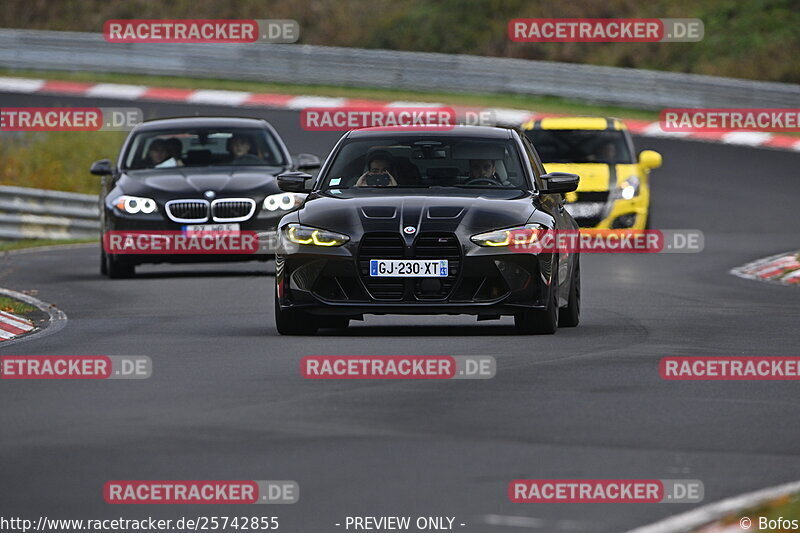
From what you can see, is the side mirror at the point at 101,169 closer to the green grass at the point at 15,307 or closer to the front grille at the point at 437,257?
the green grass at the point at 15,307

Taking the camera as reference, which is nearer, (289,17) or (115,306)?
(115,306)

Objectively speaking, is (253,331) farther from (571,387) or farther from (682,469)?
(682,469)

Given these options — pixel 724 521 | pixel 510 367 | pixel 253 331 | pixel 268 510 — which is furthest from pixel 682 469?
pixel 253 331

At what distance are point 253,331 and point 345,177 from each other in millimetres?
1231

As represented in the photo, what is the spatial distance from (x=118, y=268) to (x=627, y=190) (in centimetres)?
658

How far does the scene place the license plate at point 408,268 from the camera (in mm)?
12703

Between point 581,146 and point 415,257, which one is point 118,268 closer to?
point 581,146

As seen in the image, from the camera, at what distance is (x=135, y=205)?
19344mm

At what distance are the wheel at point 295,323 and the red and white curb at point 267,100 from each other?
833 inches

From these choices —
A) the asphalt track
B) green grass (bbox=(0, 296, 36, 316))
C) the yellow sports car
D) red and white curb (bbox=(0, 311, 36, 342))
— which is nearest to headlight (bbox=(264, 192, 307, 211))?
the asphalt track

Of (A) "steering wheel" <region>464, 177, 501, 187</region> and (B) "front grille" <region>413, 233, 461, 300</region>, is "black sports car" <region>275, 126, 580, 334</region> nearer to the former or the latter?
(B) "front grille" <region>413, 233, 461, 300</region>

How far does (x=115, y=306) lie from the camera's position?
16.4m

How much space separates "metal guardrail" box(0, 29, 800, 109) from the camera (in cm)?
3653

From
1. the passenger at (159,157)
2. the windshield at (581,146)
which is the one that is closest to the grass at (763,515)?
the passenger at (159,157)
